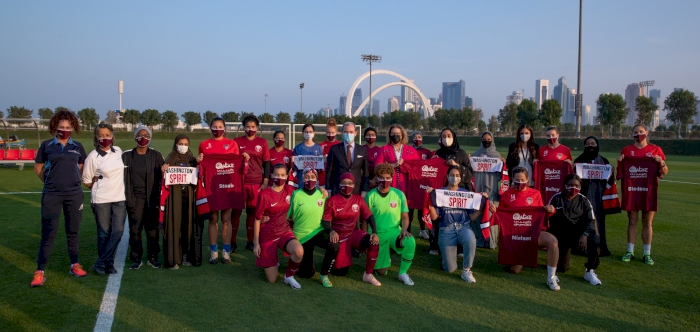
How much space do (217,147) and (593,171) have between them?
228 inches

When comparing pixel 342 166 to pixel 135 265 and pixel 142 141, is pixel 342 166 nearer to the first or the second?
pixel 142 141

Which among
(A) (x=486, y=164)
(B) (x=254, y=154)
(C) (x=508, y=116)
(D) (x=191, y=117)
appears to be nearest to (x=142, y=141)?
(B) (x=254, y=154)

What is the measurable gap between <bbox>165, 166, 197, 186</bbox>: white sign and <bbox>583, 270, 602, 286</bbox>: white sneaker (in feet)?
17.9

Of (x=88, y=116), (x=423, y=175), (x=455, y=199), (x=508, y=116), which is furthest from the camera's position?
(x=508, y=116)

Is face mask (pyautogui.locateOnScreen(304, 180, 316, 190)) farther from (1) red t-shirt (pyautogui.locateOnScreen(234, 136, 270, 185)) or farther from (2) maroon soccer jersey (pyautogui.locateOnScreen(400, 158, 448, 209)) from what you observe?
(2) maroon soccer jersey (pyautogui.locateOnScreen(400, 158, 448, 209))

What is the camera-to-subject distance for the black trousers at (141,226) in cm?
655

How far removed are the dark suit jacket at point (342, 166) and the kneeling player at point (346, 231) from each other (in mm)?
1025

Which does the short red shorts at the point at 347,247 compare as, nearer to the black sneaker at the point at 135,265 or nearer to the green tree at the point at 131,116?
the black sneaker at the point at 135,265

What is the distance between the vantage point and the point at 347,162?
745 centimetres

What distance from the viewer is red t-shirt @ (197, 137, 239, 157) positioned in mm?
7133

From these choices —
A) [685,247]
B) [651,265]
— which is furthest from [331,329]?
[685,247]

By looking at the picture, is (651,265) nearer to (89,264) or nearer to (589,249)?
(589,249)

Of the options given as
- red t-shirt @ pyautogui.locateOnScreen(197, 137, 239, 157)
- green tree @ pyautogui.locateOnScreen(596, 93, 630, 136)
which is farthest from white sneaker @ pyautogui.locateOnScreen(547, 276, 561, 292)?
green tree @ pyautogui.locateOnScreen(596, 93, 630, 136)

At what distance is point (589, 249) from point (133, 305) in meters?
5.59
